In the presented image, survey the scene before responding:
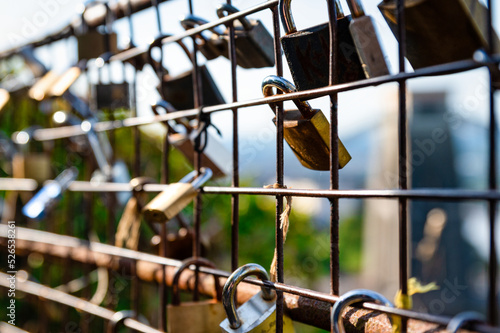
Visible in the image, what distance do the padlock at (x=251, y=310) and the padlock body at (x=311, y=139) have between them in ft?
0.48

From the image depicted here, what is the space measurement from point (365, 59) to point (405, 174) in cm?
12

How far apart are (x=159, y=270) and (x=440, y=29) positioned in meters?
0.61

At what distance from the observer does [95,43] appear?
3.50 ft

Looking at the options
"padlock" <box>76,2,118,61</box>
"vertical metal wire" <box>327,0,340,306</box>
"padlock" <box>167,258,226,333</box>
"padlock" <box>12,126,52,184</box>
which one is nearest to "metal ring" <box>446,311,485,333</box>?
"vertical metal wire" <box>327,0,340,306</box>

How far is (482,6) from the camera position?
14.7 inches

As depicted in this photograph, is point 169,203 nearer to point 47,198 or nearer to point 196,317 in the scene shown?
point 196,317

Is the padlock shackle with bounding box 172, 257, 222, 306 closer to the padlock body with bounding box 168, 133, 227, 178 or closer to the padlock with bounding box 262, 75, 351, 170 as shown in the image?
the padlock body with bounding box 168, 133, 227, 178

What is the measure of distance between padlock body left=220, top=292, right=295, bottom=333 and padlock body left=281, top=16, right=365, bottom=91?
0.86ft

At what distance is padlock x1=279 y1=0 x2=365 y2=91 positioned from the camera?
1.53 ft

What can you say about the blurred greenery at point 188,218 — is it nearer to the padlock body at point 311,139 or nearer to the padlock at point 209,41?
the padlock at point 209,41

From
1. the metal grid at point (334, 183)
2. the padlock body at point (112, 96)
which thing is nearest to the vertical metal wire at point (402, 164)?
the metal grid at point (334, 183)

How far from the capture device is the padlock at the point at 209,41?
2.22ft

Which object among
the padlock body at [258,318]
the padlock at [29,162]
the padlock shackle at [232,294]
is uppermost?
the padlock at [29,162]

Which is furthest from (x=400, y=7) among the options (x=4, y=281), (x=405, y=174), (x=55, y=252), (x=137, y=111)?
(x=4, y=281)
